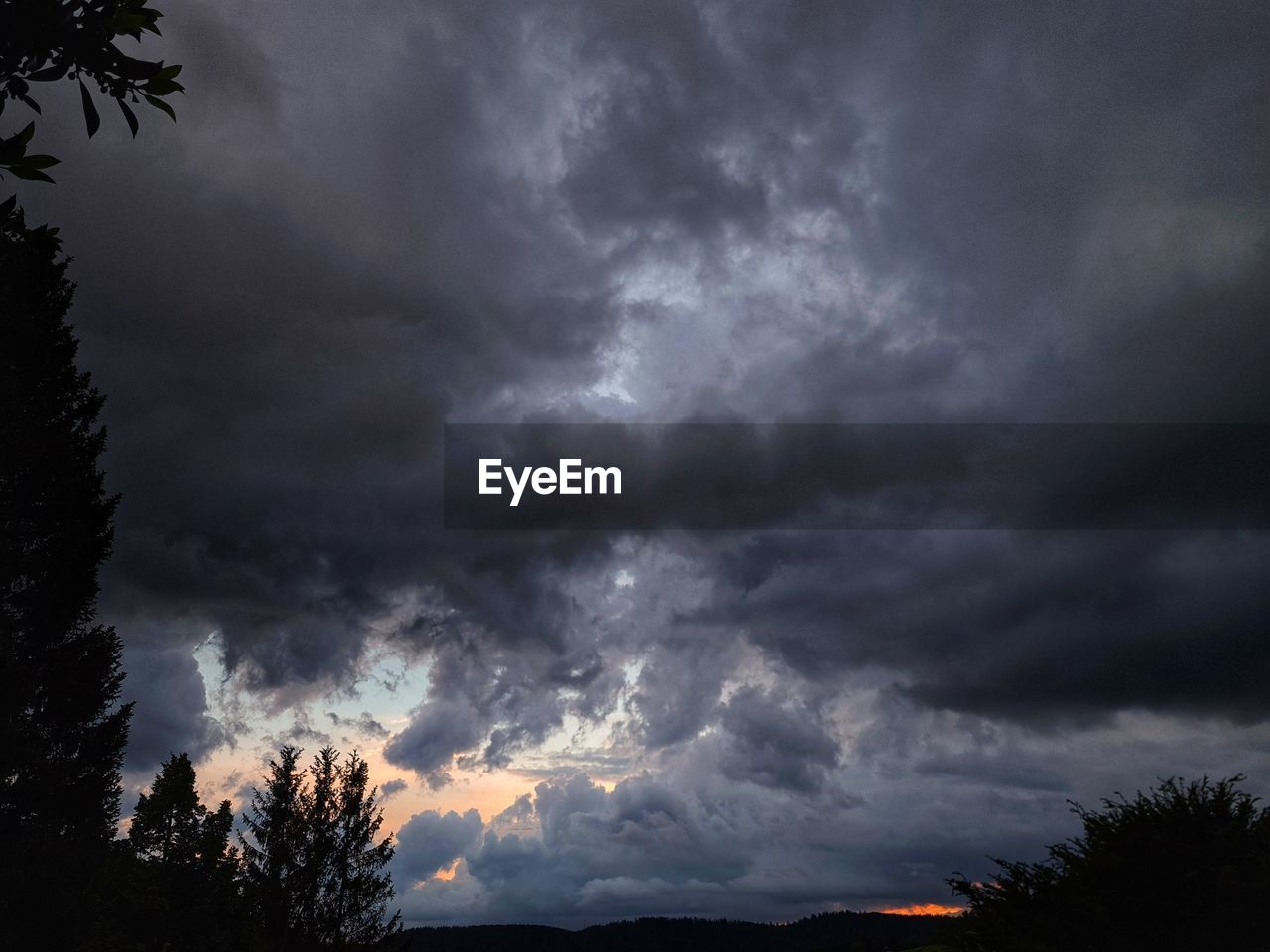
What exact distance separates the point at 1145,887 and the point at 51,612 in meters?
31.7

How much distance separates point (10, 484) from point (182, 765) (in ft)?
112

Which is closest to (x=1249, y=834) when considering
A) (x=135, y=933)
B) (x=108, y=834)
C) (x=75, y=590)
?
(x=108, y=834)

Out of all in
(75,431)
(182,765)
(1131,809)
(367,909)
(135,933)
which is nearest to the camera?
(1131,809)

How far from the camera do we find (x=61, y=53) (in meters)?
4.43

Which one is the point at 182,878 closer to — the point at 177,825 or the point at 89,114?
the point at 177,825

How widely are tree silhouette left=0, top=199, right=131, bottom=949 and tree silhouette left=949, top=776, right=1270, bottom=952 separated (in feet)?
80.6

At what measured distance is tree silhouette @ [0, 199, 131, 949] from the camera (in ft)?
80.9

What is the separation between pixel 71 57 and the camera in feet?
14.6

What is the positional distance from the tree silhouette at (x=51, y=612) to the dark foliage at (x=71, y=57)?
25.3m

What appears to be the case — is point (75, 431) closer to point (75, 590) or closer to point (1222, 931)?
point (75, 590)

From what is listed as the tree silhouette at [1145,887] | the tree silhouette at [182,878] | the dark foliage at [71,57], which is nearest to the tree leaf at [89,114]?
the dark foliage at [71,57]

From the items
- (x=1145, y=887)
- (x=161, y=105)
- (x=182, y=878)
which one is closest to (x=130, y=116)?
(x=161, y=105)

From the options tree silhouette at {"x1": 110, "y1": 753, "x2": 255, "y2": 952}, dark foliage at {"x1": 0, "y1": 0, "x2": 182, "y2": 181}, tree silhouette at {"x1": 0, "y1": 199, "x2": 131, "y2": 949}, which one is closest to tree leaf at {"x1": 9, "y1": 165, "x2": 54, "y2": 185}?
dark foliage at {"x1": 0, "y1": 0, "x2": 182, "y2": 181}

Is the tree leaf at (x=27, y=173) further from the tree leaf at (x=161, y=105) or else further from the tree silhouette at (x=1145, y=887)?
the tree silhouette at (x=1145, y=887)
